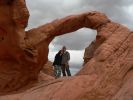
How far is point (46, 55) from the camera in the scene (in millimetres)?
9648

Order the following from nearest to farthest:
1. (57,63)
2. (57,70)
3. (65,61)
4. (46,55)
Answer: (46,55) → (57,70) → (57,63) → (65,61)

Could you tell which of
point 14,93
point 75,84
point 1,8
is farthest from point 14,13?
point 75,84

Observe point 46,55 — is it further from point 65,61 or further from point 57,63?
point 65,61

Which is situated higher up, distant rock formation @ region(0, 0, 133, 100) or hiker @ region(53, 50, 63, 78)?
distant rock formation @ region(0, 0, 133, 100)

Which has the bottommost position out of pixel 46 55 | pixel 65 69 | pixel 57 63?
pixel 65 69

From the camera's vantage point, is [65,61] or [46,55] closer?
[46,55]

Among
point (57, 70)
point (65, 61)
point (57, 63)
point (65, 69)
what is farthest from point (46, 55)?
point (65, 69)

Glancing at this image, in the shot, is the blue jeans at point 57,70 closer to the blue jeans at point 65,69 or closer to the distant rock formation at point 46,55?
the blue jeans at point 65,69

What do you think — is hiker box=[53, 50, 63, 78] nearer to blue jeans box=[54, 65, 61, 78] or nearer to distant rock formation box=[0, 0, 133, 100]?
blue jeans box=[54, 65, 61, 78]

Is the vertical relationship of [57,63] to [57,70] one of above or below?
above

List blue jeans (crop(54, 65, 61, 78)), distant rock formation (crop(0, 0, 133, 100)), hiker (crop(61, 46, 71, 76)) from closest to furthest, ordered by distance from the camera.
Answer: distant rock formation (crop(0, 0, 133, 100)) < blue jeans (crop(54, 65, 61, 78)) < hiker (crop(61, 46, 71, 76))

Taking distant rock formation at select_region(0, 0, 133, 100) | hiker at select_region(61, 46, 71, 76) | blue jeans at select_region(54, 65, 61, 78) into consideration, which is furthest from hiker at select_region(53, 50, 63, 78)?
distant rock formation at select_region(0, 0, 133, 100)

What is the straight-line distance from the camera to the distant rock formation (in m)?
7.73

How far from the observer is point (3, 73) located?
372 inches
